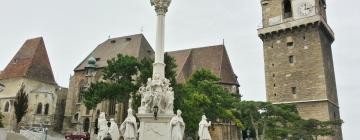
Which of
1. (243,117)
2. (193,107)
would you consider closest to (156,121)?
(193,107)

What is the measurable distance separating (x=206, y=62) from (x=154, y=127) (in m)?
34.8

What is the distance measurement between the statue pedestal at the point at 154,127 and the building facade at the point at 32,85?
123ft

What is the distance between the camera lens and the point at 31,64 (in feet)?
164

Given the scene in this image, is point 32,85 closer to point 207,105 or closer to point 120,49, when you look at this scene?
point 120,49

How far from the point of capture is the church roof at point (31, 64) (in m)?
49.8

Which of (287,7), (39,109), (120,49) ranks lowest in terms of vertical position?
(39,109)

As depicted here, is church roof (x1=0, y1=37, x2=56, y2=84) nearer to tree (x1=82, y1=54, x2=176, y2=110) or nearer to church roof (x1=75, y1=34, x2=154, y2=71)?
church roof (x1=75, y1=34, x2=154, y2=71)

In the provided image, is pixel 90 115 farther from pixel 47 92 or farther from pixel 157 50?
pixel 157 50

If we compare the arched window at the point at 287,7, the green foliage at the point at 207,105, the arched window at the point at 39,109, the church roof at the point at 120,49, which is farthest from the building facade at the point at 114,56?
the arched window at the point at 287,7

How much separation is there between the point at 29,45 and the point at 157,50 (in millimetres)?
42557

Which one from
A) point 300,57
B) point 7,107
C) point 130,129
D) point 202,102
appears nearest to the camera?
point 130,129

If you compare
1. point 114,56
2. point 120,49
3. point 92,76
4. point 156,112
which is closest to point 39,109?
point 92,76

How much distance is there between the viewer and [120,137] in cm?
1526

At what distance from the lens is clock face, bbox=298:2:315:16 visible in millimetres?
39438
